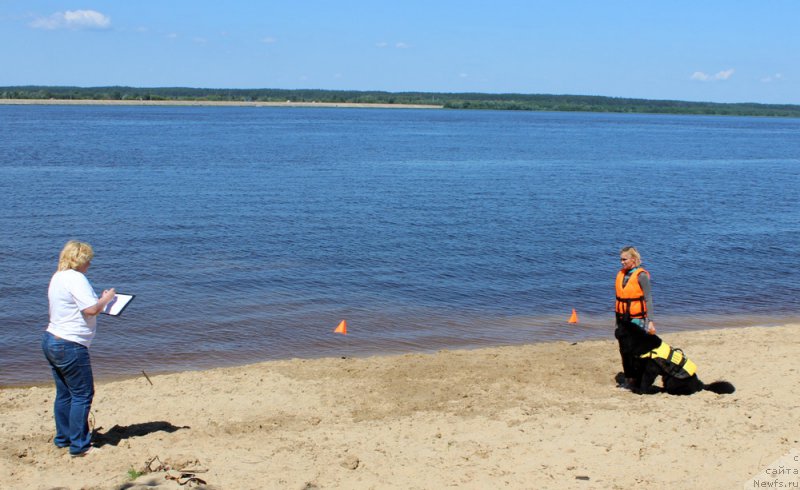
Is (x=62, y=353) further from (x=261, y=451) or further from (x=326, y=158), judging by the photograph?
(x=326, y=158)

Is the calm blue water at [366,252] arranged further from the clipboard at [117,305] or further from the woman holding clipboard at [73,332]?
the clipboard at [117,305]

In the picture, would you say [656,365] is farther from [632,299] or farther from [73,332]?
[73,332]

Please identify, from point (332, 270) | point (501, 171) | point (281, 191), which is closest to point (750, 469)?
point (332, 270)

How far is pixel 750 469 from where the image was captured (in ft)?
22.7

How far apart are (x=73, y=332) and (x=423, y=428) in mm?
3297

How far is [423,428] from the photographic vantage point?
8.22 meters

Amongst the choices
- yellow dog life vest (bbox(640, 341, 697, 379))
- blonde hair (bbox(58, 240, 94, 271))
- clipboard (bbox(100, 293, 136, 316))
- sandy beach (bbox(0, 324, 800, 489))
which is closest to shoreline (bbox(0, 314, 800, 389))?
sandy beach (bbox(0, 324, 800, 489))

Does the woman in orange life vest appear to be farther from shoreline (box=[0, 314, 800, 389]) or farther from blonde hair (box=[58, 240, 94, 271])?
blonde hair (box=[58, 240, 94, 271])

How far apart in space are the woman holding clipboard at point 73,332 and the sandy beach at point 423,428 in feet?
1.26

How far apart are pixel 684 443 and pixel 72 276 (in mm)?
5381

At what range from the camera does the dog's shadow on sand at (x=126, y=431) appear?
25.6 feet

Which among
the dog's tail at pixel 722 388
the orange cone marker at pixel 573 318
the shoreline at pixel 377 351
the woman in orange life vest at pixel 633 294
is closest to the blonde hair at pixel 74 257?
the shoreline at pixel 377 351

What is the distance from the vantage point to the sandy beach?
6949 millimetres

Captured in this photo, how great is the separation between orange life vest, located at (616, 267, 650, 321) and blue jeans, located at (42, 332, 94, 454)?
538 cm
